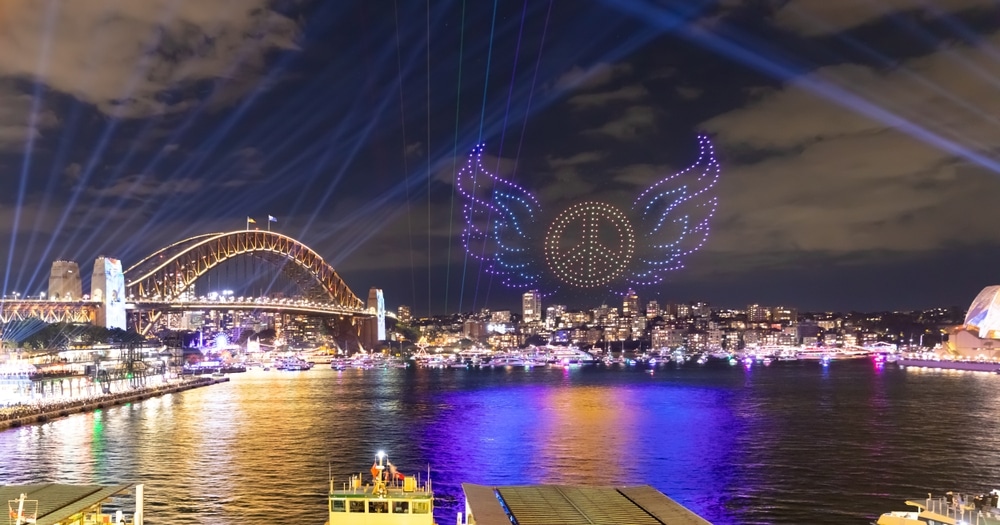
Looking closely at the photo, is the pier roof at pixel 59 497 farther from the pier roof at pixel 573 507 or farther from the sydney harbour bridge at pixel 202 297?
the sydney harbour bridge at pixel 202 297

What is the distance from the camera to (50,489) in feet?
73.7

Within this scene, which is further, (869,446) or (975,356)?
(975,356)

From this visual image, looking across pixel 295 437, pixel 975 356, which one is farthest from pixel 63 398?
pixel 975 356

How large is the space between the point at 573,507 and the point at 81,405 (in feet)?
187

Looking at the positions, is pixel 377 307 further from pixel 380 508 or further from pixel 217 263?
pixel 380 508

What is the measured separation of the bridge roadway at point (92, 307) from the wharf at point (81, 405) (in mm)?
18490

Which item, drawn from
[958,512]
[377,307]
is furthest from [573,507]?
[377,307]

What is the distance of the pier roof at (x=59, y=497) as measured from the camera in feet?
64.4

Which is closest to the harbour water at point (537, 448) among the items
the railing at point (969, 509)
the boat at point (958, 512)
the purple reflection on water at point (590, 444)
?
the purple reflection on water at point (590, 444)

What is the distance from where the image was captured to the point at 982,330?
466 ft

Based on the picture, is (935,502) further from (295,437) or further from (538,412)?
(538,412)

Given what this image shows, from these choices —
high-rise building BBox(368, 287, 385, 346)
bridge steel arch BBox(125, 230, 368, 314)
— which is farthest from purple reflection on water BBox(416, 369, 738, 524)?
high-rise building BBox(368, 287, 385, 346)

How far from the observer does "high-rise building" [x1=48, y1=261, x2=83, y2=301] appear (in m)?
104

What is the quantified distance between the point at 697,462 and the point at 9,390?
55.2 meters
